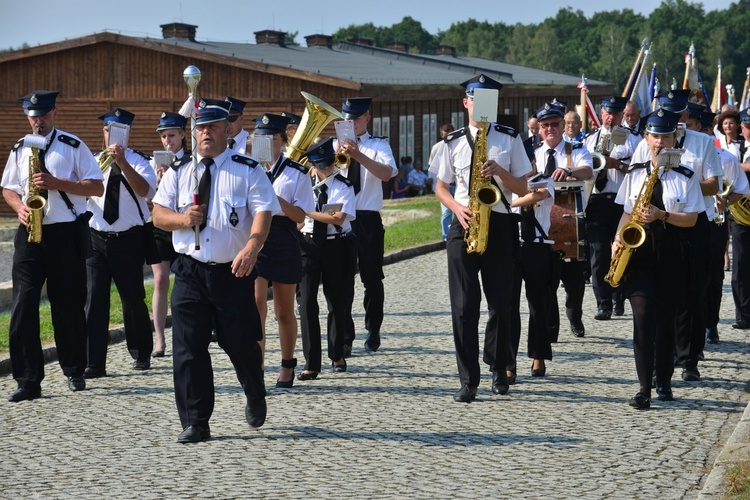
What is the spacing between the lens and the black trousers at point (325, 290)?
1048cm

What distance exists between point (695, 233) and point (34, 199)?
16.3 ft

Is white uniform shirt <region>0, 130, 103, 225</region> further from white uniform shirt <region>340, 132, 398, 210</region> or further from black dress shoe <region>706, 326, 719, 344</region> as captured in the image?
black dress shoe <region>706, 326, 719, 344</region>

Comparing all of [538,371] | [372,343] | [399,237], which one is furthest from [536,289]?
[399,237]

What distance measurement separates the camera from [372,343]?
467 inches

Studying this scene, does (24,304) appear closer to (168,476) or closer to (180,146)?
(180,146)

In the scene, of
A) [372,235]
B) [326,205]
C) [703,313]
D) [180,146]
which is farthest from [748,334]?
[180,146]

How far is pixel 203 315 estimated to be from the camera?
27.5ft

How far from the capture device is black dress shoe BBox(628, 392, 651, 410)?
30.1ft

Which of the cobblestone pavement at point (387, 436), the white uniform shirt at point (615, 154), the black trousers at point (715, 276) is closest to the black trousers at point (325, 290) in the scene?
the cobblestone pavement at point (387, 436)

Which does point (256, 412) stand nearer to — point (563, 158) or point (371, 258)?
point (371, 258)

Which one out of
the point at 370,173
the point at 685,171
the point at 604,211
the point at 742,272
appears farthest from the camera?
the point at 604,211

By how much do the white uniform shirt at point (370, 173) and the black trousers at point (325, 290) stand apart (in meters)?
1.04

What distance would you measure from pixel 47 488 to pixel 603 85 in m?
48.6

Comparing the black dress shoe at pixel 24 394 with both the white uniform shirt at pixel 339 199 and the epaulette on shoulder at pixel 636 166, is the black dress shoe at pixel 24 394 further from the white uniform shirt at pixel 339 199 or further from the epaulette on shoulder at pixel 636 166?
the epaulette on shoulder at pixel 636 166
